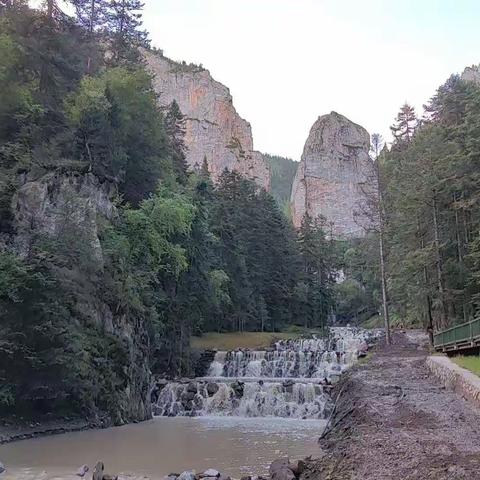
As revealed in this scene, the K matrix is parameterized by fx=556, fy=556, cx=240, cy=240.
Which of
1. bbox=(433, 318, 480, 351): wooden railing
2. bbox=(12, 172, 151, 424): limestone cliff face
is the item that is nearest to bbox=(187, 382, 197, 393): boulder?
bbox=(12, 172, 151, 424): limestone cliff face

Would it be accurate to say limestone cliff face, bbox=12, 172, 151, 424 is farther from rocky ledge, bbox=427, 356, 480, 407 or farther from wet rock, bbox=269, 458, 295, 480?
rocky ledge, bbox=427, 356, 480, 407

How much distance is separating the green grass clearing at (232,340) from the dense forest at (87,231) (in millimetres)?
2199

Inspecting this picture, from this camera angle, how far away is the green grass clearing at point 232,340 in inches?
1522

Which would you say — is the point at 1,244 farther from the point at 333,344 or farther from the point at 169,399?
the point at 333,344

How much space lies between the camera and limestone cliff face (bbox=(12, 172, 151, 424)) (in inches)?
739

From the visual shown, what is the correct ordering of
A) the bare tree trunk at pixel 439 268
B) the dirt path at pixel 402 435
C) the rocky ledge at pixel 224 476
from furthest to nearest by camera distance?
the bare tree trunk at pixel 439 268
the rocky ledge at pixel 224 476
the dirt path at pixel 402 435

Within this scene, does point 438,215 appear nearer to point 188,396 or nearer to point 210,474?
point 188,396

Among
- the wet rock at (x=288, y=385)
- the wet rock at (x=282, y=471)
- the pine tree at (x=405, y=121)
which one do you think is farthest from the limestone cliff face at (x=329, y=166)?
the wet rock at (x=282, y=471)

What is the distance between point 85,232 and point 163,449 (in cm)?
852

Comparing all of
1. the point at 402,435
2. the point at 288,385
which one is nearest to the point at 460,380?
the point at 402,435

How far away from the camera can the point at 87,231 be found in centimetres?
1994

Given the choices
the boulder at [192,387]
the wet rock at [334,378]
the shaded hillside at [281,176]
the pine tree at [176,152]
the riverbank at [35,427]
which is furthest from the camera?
the shaded hillside at [281,176]

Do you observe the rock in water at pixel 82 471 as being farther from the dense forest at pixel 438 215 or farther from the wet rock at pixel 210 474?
the dense forest at pixel 438 215

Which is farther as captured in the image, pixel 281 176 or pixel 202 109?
pixel 281 176
